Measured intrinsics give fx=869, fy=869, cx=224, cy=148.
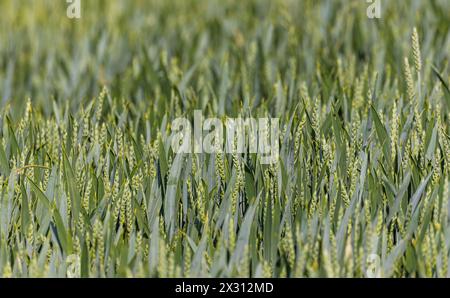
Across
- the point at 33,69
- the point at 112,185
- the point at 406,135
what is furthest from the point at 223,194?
the point at 33,69

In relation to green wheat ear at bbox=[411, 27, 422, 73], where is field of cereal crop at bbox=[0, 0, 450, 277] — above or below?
below

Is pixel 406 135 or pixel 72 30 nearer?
pixel 406 135

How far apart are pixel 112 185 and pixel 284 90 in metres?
0.95

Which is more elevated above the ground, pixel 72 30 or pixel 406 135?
pixel 72 30

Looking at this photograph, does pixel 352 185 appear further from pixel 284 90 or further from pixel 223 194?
pixel 284 90

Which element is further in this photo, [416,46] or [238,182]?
[416,46]

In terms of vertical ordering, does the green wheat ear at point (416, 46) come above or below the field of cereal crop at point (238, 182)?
above

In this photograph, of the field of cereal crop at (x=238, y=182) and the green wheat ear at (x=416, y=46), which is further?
the green wheat ear at (x=416, y=46)

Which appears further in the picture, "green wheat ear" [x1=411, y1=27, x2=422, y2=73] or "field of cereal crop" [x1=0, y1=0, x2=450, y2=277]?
"green wheat ear" [x1=411, y1=27, x2=422, y2=73]

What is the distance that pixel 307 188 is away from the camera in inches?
74.9

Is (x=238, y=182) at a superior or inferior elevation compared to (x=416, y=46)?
Result: inferior
